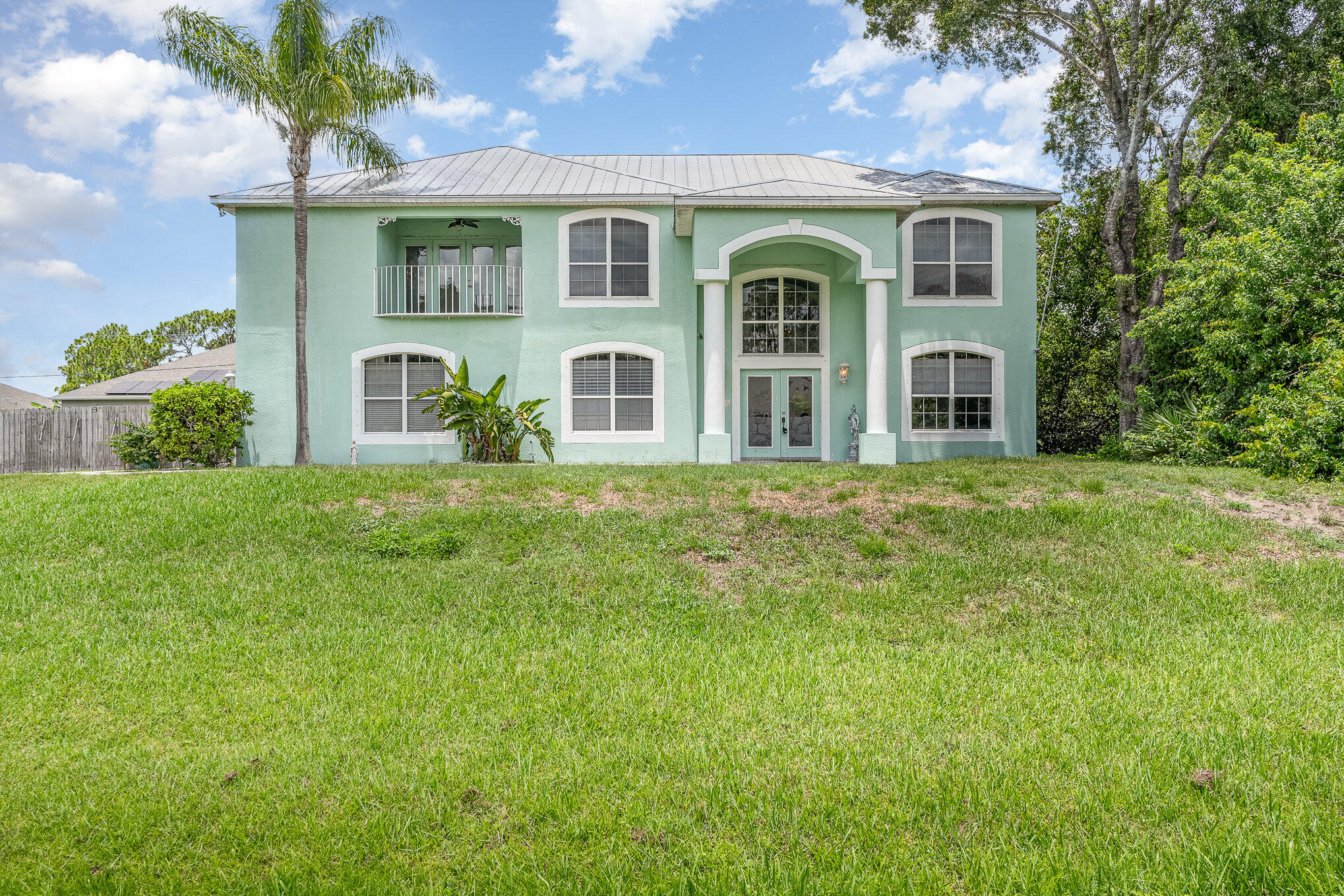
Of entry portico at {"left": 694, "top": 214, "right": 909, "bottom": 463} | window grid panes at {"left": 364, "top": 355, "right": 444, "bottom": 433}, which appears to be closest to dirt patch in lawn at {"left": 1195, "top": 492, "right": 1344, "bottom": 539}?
entry portico at {"left": 694, "top": 214, "right": 909, "bottom": 463}

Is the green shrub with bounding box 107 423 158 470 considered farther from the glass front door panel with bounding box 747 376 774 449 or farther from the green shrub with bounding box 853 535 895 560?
the green shrub with bounding box 853 535 895 560

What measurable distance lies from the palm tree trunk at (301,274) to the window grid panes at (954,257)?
44.0 ft

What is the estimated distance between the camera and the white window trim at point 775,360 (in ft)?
56.4

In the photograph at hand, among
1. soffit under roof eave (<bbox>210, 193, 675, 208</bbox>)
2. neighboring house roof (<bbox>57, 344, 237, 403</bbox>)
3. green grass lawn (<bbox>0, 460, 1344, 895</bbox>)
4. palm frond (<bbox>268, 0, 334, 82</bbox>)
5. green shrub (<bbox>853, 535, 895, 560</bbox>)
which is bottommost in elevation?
green grass lawn (<bbox>0, 460, 1344, 895</bbox>)

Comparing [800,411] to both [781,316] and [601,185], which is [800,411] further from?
[601,185]

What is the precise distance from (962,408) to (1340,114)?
8.37m

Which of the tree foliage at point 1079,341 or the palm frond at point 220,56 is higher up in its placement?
the palm frond at point 220,56

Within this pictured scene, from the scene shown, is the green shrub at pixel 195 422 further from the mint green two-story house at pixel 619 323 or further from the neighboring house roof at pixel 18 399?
the neighboring house roof at pixel 18 399

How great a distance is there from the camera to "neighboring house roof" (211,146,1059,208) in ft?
51.0

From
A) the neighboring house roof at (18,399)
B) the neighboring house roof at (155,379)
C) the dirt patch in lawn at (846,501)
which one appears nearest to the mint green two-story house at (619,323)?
the dirt patch in lawn at (846,501)

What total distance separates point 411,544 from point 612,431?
8802mm

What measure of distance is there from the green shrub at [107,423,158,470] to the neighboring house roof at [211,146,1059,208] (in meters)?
5.34

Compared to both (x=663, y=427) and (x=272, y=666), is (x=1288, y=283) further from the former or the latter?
(x=272, y=666)

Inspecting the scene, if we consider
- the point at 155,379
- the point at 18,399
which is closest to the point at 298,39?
the point at 155,379
